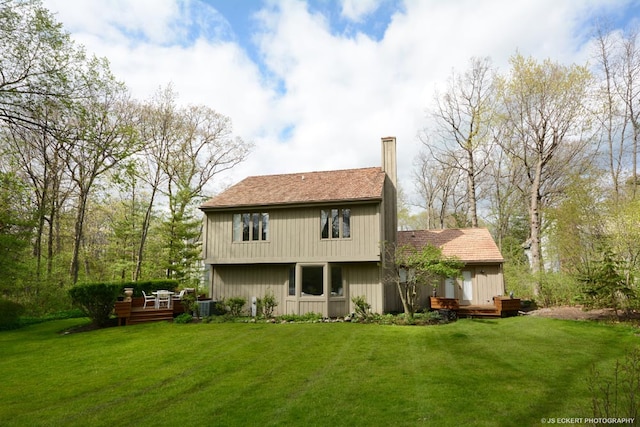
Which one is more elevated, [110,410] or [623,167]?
[623,167]

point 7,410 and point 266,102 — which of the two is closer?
point 7,410

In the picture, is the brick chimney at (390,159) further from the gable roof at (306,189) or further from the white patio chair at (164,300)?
the white patio chair at (164,300)

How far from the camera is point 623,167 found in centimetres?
1964

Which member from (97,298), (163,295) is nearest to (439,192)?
(163,295)

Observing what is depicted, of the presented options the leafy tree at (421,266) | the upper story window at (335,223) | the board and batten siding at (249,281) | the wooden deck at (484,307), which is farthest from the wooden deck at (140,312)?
the wooden deck at (484,307)

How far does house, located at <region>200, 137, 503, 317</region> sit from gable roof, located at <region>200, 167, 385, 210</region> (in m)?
0.05

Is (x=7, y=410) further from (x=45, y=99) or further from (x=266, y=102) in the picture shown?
(x=266, y=102)

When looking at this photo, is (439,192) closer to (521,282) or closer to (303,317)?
(521,282)

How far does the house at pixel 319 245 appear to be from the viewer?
15391 mm

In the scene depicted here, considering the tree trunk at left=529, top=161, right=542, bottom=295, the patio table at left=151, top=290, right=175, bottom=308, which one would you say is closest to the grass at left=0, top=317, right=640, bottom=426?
the patio table at left=151, top=290, right=175, bottom=308

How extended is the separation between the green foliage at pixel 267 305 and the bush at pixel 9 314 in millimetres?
9667

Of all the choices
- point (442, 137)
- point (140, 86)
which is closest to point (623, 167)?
point (442, 137)

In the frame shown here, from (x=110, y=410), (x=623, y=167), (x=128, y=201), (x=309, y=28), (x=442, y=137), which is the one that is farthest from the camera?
(x=128, y=201)

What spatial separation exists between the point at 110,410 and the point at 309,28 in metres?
10.6
